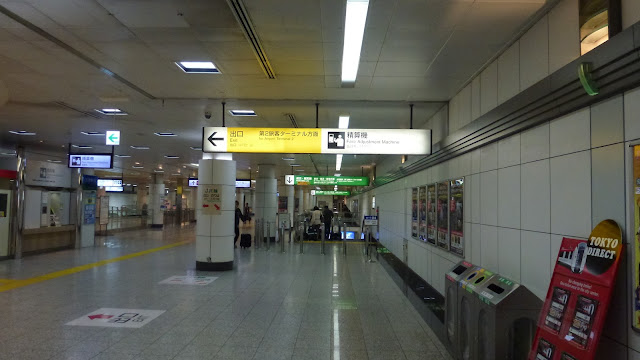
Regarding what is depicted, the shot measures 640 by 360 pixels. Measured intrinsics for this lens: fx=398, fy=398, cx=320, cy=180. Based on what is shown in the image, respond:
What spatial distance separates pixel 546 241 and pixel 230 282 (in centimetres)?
644

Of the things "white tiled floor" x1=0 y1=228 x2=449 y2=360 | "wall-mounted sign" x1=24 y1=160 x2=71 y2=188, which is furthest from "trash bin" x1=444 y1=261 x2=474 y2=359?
"wall-mounted sign" x1=24 y1=160 x2=71 y2=188

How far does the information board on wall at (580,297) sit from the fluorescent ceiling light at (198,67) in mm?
4797

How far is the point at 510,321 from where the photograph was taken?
11.3 ft

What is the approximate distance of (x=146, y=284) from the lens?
26.5 feet

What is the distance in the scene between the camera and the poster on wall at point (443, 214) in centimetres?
700

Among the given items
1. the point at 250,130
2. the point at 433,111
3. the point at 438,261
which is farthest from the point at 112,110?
the point at 438,261

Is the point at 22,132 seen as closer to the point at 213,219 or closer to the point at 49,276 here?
the point at 49,276

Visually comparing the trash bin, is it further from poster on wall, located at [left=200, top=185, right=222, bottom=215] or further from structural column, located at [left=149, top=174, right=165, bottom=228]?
structural column, located at [left=149, top=174, right=165, bottom=228]

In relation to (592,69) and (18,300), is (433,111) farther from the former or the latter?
(18,300)

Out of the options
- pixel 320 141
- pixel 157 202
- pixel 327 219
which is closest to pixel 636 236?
pixel 320 141

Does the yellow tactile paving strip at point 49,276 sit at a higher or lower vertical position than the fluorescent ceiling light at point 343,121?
lower

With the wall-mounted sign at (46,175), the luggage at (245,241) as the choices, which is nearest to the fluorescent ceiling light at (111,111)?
the wall-mounted sign at (46,175)

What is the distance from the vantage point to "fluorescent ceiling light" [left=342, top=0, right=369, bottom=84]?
3.67 meters

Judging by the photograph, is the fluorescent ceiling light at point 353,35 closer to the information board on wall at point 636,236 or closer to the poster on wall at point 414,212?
the information board on wall at point 636,236
